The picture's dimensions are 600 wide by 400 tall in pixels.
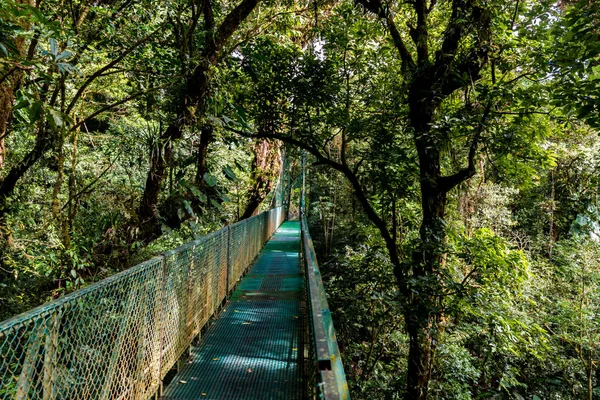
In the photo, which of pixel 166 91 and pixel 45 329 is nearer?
pixel 45 329

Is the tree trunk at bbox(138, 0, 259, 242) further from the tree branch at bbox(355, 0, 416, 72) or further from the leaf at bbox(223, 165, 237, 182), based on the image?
the tree branch at bbox(355, 0, 416, 72)

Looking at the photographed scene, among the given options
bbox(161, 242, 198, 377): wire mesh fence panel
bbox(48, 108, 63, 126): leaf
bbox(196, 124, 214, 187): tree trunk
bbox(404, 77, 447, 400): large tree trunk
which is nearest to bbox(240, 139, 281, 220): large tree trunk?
bbox(196, 124, 214, 187): tree trunk

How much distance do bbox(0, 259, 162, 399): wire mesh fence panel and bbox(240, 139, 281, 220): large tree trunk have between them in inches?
366

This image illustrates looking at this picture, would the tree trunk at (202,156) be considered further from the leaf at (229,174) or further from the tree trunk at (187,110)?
the tree trunk at (187,110)

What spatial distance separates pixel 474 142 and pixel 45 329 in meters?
3.70

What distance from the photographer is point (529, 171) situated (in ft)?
15.7

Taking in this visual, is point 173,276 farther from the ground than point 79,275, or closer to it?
farther from the ground

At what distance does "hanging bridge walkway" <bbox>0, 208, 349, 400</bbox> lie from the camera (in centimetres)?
130

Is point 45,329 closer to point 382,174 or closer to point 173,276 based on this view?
point 173,276

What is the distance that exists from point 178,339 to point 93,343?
1.04 metres

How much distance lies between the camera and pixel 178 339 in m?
2.66

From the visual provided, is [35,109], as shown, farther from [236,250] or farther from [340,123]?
[340,123]

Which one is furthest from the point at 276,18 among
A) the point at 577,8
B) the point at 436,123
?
the point at 577,8

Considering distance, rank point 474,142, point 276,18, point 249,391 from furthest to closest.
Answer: point 276,18
point 474,142
point 249,391
